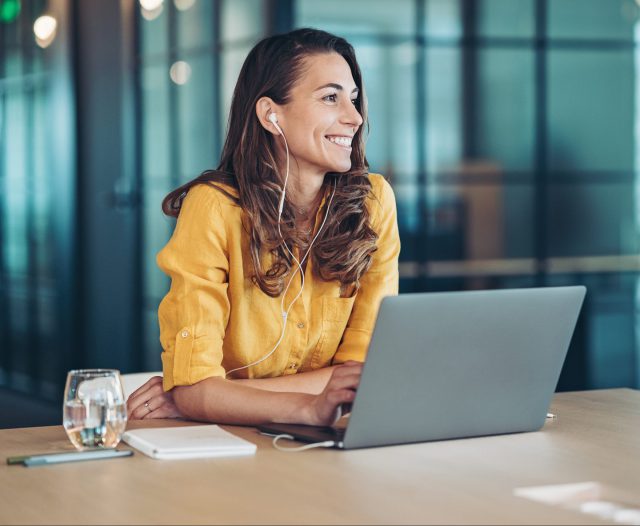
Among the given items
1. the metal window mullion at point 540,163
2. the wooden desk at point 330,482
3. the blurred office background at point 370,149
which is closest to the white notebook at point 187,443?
the wooden desk at point 330,482

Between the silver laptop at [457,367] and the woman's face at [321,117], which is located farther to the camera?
the woman's face at [321,117]

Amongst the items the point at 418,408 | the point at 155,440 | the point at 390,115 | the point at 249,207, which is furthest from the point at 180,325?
the point at 390,115

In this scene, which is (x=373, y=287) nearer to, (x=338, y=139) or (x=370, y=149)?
(x=338, y=139)

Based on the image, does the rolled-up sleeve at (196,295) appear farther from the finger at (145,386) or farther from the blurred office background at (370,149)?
the blurred office background at (370,149)

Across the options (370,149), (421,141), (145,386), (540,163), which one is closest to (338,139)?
(145,386)

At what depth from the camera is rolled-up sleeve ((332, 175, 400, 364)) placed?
7.00 ft

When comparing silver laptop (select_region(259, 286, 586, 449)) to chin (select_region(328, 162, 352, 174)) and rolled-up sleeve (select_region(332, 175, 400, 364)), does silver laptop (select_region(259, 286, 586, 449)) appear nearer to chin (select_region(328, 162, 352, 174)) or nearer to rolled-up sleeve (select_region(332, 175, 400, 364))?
rolled-up sleeve (select_region(332, 175, 400, 364))

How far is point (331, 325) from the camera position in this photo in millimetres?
2117

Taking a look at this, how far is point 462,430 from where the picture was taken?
5.21 feet

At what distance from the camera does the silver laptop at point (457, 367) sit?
1469 millimetres

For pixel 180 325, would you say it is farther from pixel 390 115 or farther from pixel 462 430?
pixel 390 115

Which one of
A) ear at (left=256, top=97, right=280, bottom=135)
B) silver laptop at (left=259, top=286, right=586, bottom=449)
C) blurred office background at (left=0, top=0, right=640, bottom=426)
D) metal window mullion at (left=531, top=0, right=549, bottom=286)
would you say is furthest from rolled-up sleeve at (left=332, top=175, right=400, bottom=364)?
metal window mullion at (left=531, top=0, right=549, bottom=286)

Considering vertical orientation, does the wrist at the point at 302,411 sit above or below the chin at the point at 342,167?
below

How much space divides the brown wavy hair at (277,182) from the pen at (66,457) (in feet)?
2.06
